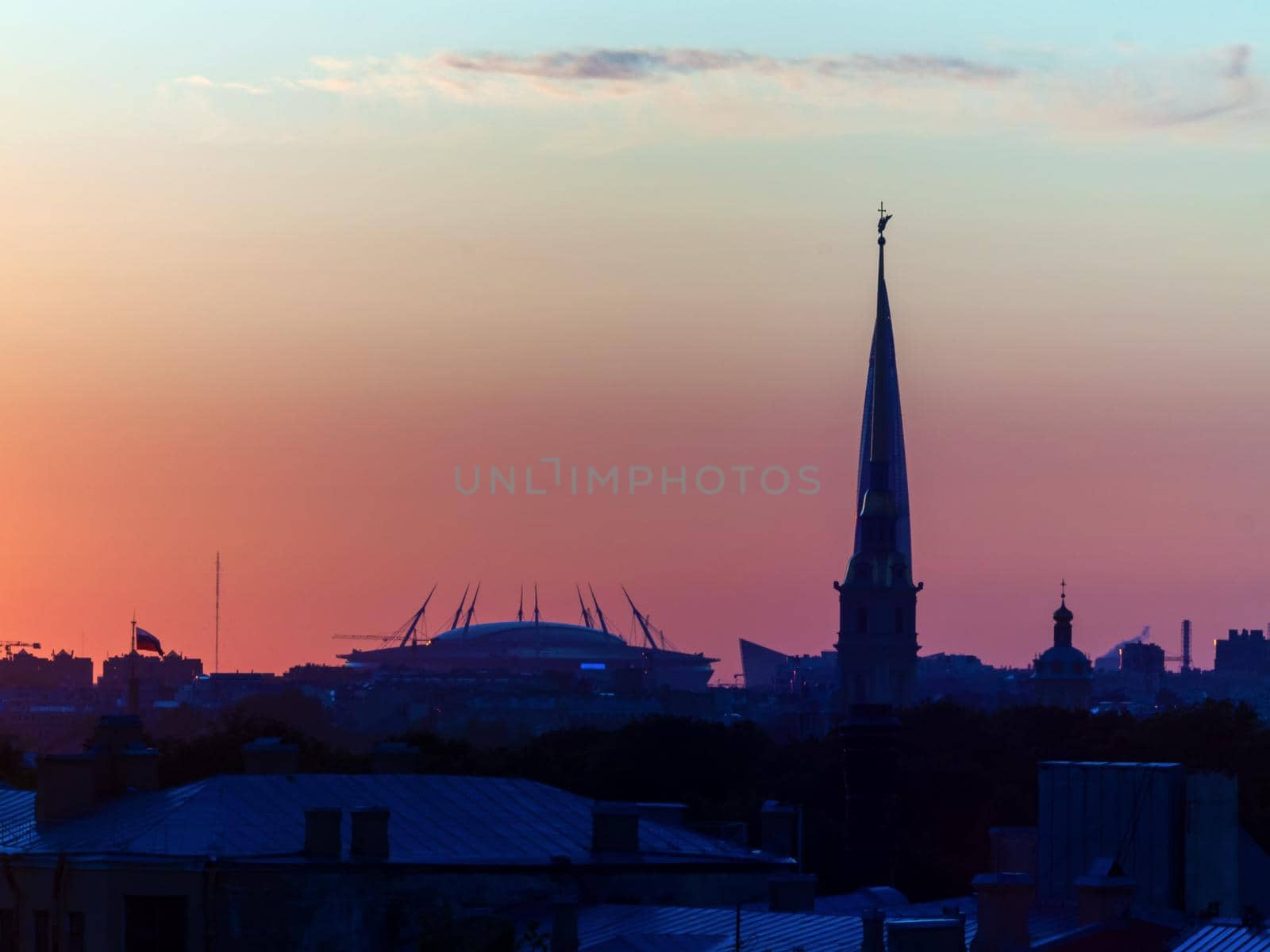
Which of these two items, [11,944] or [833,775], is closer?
[11,944]

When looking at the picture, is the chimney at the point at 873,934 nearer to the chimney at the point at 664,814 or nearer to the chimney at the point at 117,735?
the chimney at the point at 664,814

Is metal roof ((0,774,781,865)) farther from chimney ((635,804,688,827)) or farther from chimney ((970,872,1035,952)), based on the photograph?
chimney ((970,872,1035,952))

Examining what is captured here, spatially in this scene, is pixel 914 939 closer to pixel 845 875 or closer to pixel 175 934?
pixel 175 934

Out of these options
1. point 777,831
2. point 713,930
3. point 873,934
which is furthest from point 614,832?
point 873,934

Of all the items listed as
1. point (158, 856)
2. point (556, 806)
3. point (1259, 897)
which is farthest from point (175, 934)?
point (1259, 897)

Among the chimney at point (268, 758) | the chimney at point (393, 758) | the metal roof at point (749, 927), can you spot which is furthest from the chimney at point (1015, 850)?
the chimney at point (393, 758)

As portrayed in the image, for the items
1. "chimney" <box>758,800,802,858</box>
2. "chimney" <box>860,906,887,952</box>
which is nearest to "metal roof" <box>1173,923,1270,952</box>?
"chimney" <box>860,906,887,952</box>

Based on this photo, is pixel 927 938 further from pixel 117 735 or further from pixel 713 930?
pixel 117 735
